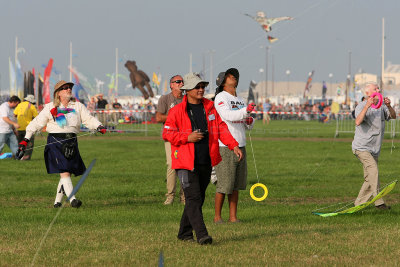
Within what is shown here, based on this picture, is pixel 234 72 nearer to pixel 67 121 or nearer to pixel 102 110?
pixel 67 121

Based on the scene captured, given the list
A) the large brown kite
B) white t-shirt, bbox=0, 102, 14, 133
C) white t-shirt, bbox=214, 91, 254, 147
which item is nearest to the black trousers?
white t-shirt, bbox=214, 91, 254, 147

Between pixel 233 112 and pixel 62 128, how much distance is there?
293cm

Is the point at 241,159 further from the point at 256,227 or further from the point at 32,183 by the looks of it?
the point at 32,183

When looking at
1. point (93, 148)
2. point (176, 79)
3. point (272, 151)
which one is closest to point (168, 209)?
point (176, 79)

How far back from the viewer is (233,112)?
9.21 m

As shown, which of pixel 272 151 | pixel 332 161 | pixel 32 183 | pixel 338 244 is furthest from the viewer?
pixel 272 151

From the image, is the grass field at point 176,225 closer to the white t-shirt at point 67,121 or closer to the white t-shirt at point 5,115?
the white t-shirt at point 67,121

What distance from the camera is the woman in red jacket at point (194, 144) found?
26.0 feet

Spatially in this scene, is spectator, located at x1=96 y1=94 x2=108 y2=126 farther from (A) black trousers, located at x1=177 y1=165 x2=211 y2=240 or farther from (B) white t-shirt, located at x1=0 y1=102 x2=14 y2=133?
(A) black trousers, located at x1=177 y1=165 x2=211 y2=240

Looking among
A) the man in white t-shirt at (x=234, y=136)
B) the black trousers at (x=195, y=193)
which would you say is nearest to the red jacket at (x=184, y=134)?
the black trousers at (x=195, y=193)

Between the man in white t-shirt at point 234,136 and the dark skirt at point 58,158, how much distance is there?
8.33ft

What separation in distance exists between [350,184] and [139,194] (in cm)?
417

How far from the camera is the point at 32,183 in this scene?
14.8 metres

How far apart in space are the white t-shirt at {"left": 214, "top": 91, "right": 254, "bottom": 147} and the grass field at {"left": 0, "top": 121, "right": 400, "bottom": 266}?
110 cm
